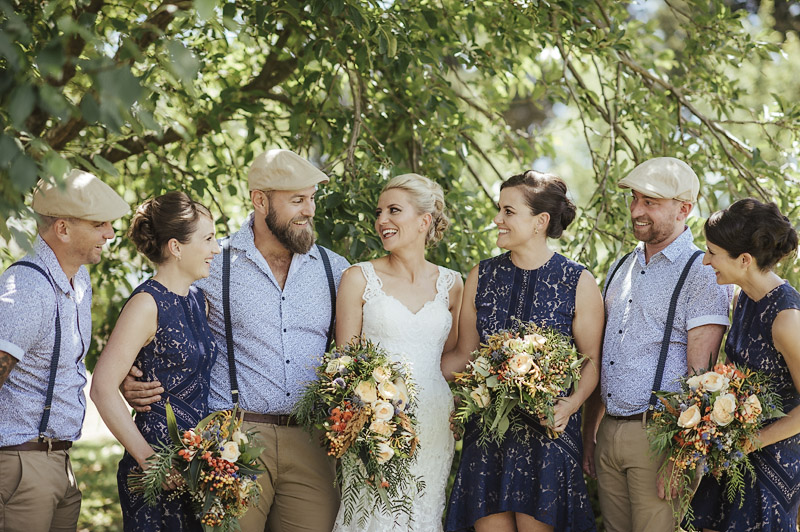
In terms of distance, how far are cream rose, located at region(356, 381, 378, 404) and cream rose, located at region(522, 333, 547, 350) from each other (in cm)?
68

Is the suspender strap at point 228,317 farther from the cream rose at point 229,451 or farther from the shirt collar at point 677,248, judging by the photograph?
the shirt collar at point 677,248

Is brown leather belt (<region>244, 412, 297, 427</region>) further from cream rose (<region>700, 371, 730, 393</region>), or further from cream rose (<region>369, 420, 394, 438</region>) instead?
cream rose (<region>700, 371, 730, 393</region>)

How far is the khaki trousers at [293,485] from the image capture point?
12.3 ft

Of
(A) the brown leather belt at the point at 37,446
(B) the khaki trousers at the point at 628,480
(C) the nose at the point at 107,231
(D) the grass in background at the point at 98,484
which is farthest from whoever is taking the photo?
(D) the grass in background at the point at 98,484

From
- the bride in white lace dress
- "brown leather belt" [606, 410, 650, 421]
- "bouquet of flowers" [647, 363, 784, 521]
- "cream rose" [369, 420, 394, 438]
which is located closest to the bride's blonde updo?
the bride in white lace dress

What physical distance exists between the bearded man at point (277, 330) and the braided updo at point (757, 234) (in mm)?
1829

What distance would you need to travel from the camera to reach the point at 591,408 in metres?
4.24

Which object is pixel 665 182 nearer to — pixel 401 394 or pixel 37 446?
pixel 401 394

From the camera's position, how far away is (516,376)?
3.39m

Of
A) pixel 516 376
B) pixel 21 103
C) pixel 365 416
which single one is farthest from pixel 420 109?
pixel 21 103

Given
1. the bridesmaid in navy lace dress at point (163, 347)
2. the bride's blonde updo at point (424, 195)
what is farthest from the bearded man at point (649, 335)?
the bridesmaid in navy lace dress at point (163, 347)

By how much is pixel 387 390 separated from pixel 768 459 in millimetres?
1619

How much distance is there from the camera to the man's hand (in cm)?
333

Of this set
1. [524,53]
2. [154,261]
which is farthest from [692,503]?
[524,53]
